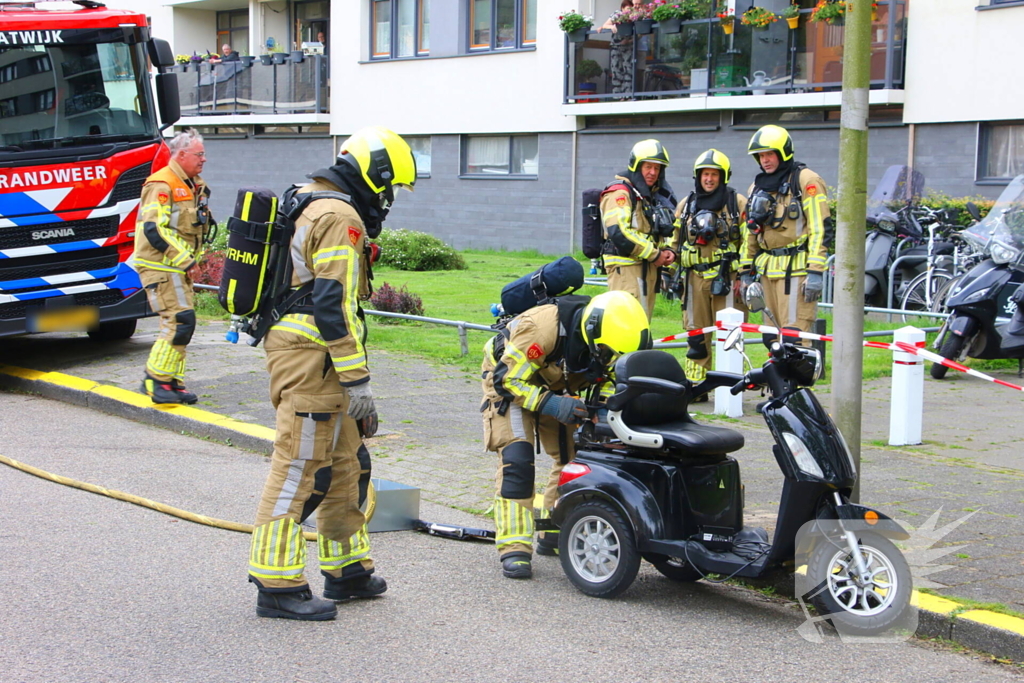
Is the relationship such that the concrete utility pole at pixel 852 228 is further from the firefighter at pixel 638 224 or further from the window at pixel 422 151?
the window at pixel 422 151

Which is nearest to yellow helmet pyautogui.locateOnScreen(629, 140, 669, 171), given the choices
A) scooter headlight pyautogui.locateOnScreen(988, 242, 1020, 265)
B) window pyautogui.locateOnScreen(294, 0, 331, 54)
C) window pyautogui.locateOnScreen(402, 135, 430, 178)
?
scooter headlight pyautogui.locateOnScreen(988, 242, 1020, 265)

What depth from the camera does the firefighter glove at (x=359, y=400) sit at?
15.8ft

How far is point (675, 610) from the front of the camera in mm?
5176

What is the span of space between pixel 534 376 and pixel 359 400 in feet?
3.61

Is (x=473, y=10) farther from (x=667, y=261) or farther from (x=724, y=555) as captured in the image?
(x=724, y=555)

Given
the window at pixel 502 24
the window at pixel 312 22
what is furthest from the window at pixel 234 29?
the window at pixel 502 24

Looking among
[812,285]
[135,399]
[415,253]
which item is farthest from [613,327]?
[415,253]

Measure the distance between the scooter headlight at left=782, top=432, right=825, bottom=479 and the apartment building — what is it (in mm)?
15310

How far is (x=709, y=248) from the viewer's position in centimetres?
973

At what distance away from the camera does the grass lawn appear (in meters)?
11.7

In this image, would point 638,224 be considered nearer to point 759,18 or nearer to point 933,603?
point 933,603

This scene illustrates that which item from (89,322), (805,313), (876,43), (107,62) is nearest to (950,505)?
(805,313)

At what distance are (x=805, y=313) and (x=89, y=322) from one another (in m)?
6.45

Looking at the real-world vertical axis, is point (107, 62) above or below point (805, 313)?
above
